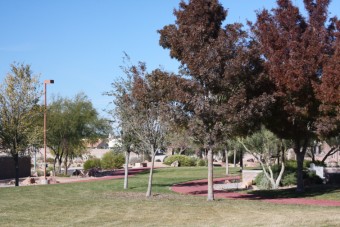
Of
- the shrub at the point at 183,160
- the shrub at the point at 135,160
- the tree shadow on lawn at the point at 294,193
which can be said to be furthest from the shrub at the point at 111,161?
the tree shadow on lawn at the point at 294,193

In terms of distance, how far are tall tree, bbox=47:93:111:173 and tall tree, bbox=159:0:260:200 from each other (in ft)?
80.4

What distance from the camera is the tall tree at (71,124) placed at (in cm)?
4544

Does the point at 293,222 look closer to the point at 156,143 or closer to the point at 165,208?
the point at 165,208

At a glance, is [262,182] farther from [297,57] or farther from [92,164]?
[92,164]

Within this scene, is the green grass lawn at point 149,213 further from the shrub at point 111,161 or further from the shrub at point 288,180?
the shrub at point 111,161

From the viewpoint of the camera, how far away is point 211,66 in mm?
19844

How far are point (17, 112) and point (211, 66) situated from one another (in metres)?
18.2

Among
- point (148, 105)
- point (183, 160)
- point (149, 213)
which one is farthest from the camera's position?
point (183, 160)

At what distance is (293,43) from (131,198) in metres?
9.53

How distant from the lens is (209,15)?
2088 centimetres

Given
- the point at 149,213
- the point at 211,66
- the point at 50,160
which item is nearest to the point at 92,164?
the point at 50,160

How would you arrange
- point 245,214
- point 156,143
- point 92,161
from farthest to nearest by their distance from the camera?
1. point 92,161
2. point 156,143
3. point 245,214

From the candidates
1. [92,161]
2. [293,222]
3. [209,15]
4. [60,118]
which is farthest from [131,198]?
[92,161]

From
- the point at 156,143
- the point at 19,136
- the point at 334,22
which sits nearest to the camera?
the point at 334,22
